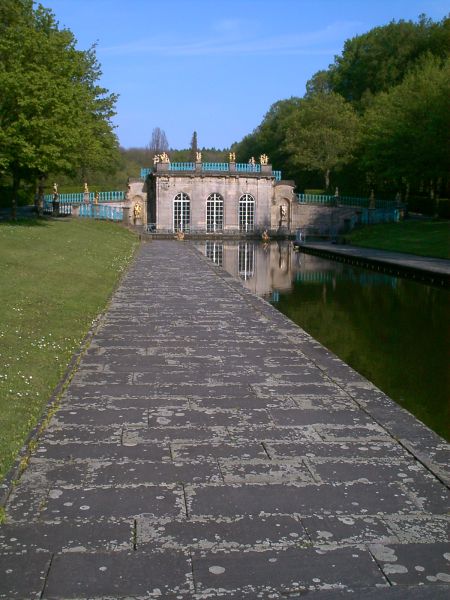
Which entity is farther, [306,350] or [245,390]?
[306,350]

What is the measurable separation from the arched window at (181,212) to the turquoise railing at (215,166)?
121 inches

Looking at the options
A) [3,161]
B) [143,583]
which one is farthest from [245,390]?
[3,161]

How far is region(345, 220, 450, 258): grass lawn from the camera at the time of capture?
31719 millimetres

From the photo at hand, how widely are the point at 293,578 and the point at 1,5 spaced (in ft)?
130

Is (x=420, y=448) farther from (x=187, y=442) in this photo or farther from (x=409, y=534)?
(x=187, y=442)

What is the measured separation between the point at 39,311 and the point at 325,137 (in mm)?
49692

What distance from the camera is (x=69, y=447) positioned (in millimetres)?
5336

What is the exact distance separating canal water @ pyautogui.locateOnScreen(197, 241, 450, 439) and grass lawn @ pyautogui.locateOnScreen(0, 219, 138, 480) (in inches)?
170

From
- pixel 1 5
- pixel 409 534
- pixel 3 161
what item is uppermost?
pixel 1 5

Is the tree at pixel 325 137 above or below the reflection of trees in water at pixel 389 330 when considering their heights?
above

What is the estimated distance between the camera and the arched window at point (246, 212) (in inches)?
2173

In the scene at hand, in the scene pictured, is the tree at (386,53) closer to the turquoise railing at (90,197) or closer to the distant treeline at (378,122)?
the distant treeline at (378,122)

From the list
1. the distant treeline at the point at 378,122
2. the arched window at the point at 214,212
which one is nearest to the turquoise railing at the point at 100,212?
the arched window at the point at 214,212

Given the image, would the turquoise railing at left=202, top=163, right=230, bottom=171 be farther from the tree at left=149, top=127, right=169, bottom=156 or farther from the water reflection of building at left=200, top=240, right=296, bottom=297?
the tree at left=149, top=127, right=169, bottom=156
